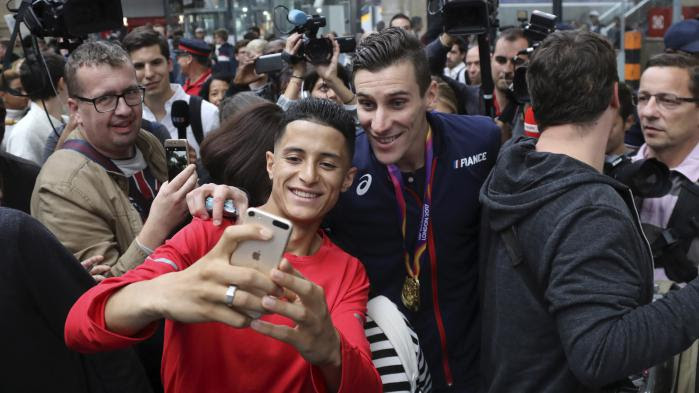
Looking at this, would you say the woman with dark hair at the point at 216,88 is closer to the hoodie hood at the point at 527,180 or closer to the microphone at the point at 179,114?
the microphone at the point at 179,114

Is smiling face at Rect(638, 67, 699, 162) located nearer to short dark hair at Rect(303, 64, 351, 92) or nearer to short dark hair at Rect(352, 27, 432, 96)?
short dark hair at Rect(352, 27, 432, 96)

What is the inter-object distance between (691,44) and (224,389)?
4227mm

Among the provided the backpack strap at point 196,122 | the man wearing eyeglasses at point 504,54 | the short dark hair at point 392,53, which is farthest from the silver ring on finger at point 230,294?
the man wearing eyeglasses at point 504,54

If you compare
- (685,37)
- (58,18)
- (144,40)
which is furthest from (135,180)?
(685,37)

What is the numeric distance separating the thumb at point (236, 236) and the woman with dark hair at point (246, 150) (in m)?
1.27

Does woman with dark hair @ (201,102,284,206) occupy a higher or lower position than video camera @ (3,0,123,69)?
lower

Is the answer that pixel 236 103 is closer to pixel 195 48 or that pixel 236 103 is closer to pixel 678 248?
pixel 678 248

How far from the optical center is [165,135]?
4.26 metres

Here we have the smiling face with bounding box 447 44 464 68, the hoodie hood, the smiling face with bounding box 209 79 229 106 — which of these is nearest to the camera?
the hoodie hood

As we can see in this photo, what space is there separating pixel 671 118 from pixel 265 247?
7.81 feet

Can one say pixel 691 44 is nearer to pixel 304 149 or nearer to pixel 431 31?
pixel 431 31

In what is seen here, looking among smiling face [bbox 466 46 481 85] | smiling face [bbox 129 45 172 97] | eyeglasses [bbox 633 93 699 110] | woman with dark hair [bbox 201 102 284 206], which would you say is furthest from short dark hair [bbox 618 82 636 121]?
smiling face [bbox 466 46 481 85]

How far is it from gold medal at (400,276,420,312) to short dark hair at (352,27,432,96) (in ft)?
2.44

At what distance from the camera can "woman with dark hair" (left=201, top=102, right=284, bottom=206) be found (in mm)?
2742
